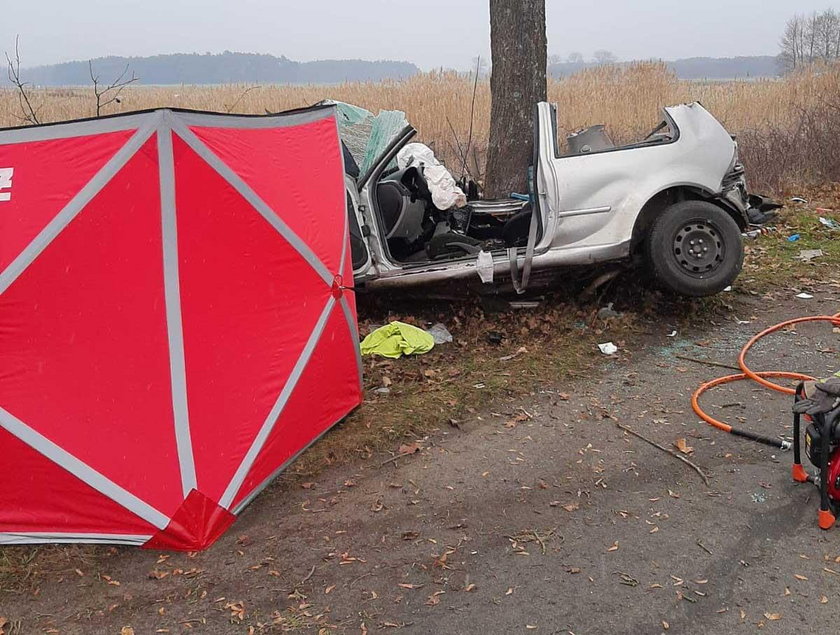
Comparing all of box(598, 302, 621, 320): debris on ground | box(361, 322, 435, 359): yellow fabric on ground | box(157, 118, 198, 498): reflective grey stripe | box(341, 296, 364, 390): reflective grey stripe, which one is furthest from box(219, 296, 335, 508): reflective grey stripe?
box(598, 302, 621, 320): debris on ground

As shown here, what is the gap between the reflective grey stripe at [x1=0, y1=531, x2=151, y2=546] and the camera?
3656mm

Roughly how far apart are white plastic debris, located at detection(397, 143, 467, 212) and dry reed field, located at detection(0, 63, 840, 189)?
4.13 m

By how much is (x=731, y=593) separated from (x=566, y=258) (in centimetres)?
335

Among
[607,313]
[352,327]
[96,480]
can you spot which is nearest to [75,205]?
[96,480]

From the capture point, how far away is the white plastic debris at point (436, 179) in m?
6.57

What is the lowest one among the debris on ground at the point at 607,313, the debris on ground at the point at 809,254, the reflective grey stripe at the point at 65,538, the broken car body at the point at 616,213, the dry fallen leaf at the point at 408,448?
the reflective grey stripe at the point at 65,538

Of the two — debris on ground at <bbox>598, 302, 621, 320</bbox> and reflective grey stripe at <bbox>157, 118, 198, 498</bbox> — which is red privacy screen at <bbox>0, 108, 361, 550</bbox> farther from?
debris on ground at <bbox>598, 302, 621, 320</bbox>

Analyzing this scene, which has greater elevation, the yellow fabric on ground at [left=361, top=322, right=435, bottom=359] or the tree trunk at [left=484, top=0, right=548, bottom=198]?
the tree trunk at [left=484, top=0, right=548, bottom=198]

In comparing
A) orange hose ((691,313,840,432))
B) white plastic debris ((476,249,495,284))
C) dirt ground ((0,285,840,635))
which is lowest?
dirt ground ((0,285,840,635))

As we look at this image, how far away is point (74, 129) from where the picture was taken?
145 inches

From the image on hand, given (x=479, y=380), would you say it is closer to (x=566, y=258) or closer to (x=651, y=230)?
(x=566, y=258)

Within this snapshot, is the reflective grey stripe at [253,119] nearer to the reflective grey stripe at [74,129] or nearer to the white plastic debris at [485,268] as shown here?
the reflective grey stripe at [74,129]

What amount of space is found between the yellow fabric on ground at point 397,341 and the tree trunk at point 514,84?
2.67m

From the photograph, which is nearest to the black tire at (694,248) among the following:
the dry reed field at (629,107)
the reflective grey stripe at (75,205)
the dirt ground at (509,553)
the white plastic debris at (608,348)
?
the white plastic debris at (608,348)
